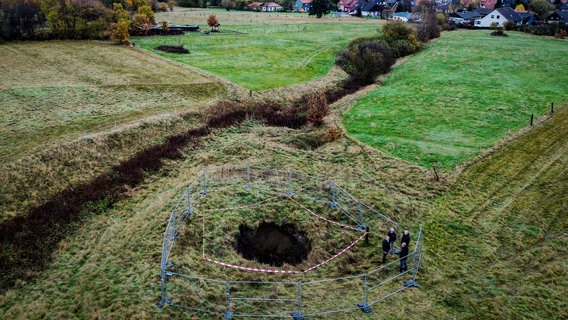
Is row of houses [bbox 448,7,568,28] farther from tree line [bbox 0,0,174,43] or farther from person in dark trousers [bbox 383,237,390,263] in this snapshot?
person in dark trousers [bbox 383,237,390,263]

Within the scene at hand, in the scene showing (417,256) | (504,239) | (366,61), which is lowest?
(417,256)

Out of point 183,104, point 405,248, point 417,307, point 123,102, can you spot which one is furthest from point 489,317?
point 123,102

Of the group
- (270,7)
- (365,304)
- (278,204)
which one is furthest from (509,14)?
(365,304)

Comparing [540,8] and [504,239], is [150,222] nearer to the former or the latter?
[504,239]

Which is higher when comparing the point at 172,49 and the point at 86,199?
the point at 172,49

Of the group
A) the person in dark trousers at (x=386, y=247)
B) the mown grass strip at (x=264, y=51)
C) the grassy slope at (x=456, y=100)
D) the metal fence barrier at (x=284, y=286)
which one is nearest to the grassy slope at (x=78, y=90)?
the mown grass strip at (x=264, y=51)

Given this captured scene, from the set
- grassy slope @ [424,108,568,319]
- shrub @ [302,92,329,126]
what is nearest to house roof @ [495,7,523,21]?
shrub @ [302,92,329,126]

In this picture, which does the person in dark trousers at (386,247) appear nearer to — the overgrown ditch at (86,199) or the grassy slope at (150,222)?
the grassy slope at (150,222)

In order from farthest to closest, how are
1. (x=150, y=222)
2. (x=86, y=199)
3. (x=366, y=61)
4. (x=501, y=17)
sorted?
(x=501, y=17) < (x=366, y=61) < (x=86, y=199) < (x=150, y=222)
